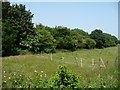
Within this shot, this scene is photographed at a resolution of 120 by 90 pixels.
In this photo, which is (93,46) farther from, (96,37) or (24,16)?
(24,16)

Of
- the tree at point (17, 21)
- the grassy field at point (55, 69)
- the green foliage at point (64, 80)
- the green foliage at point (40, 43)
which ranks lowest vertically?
the grassy field at point (55, 69)

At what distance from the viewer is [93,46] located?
36.9 metres

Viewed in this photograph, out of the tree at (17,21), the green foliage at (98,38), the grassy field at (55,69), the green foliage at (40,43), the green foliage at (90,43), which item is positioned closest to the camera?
the grassy field at (55,69)

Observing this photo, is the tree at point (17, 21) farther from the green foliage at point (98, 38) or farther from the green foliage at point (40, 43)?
the green foliage at point (98, 38)

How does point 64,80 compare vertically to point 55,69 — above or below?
above

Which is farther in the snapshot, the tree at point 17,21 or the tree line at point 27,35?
the tree at point 17,21

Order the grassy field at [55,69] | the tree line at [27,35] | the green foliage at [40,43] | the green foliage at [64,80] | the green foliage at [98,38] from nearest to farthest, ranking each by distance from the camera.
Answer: the green foliage at [64,80] < the grassy field at [55,69] < the tree line at [27,35] < the green foliage at [40,43] < the green foliage at [98,38]

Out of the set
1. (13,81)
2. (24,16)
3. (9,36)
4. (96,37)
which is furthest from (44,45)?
(13,81)

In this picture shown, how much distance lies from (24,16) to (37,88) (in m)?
24.2

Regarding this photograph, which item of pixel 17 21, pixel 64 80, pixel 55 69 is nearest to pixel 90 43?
pixel 17 21

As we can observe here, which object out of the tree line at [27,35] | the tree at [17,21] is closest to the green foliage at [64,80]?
the tree line at [27,35]

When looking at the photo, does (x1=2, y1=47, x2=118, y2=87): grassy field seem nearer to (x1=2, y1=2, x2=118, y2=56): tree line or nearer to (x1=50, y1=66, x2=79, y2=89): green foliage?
(x1=50, y1=66, x2=79, y2=89): green foliage

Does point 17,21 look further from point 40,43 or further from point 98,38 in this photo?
point 98,38

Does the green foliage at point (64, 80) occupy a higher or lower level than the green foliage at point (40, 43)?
lower
